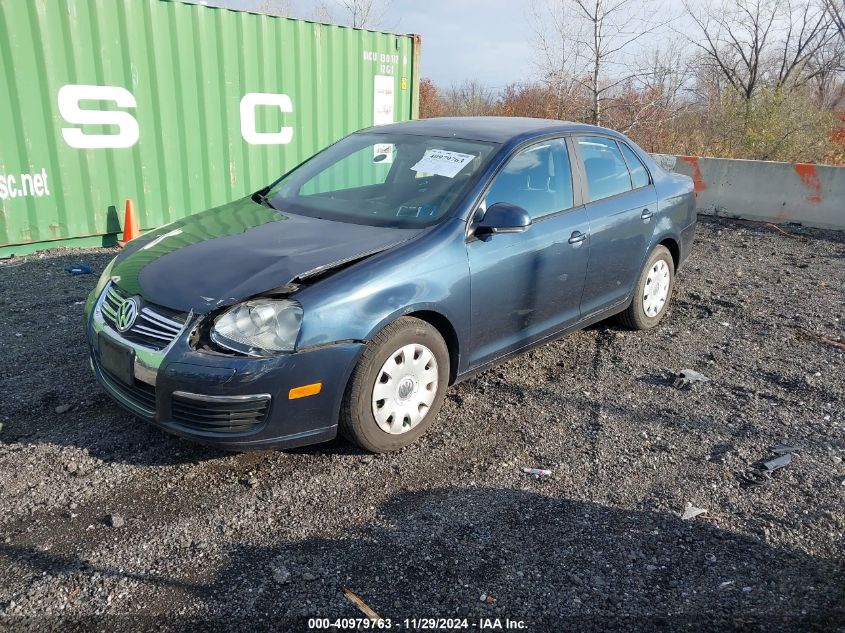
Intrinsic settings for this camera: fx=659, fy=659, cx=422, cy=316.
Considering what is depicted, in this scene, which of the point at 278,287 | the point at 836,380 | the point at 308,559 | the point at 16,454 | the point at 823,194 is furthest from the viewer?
the point at 823,194

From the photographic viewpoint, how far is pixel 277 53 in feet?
29.0

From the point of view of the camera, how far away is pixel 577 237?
170 inches

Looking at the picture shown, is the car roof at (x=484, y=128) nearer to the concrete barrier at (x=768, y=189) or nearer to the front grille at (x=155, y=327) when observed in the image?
the front grille at (x=155, y=327)

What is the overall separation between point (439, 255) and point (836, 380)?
10.4 feet

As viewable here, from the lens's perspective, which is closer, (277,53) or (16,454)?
(16,454)

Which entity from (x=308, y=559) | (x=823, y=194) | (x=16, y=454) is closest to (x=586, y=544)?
(x=308, y=559)

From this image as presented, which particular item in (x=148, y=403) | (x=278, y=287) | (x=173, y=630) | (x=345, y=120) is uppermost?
(x=345, y=120)

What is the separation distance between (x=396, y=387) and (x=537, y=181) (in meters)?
1.71

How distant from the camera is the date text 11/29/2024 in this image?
2.39m

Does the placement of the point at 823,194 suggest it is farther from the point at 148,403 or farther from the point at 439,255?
the point at 148,403

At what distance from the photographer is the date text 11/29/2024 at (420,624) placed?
2.39 m

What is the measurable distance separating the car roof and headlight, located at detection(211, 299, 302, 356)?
1.87 m

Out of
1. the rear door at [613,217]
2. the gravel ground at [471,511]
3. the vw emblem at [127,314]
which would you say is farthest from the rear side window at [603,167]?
the vw emblem at [127,314]

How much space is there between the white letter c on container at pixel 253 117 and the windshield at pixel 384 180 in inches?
177
